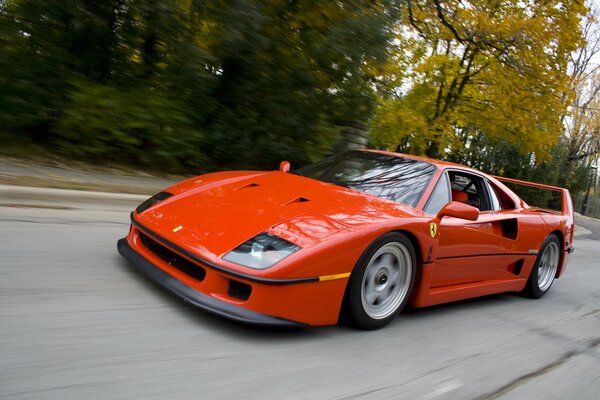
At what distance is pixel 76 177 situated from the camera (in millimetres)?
5797

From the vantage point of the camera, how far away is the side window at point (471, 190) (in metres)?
4.32

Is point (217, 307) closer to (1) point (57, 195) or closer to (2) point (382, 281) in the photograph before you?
(2) point (382, 281)

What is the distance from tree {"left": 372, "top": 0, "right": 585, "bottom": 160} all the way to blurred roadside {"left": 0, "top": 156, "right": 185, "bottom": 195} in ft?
19.8

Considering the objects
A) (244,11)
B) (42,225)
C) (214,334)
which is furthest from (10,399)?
(244,11)

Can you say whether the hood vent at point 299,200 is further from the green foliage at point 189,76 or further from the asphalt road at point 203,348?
the green foliage at point 189,76

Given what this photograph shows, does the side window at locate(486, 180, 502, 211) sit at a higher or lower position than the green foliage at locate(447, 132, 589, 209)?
lower

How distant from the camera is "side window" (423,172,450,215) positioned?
365 cm

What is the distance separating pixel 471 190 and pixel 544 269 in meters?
1.52

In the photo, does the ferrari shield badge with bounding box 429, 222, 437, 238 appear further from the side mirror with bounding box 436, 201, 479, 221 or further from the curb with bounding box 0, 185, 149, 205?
the curb with bounding box 0, 185, 149, 205

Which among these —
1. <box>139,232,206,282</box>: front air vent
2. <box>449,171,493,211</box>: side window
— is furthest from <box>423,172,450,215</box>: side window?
<box>139,232,206,282</box>: front air vent

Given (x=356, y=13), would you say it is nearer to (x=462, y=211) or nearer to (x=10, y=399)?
(x=462, y=211)

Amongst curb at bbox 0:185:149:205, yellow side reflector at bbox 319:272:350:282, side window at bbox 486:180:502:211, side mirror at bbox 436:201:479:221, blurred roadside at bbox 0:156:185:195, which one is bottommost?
curb at bbox 0:185:149:205

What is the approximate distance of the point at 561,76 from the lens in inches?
503

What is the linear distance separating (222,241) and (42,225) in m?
2.09
